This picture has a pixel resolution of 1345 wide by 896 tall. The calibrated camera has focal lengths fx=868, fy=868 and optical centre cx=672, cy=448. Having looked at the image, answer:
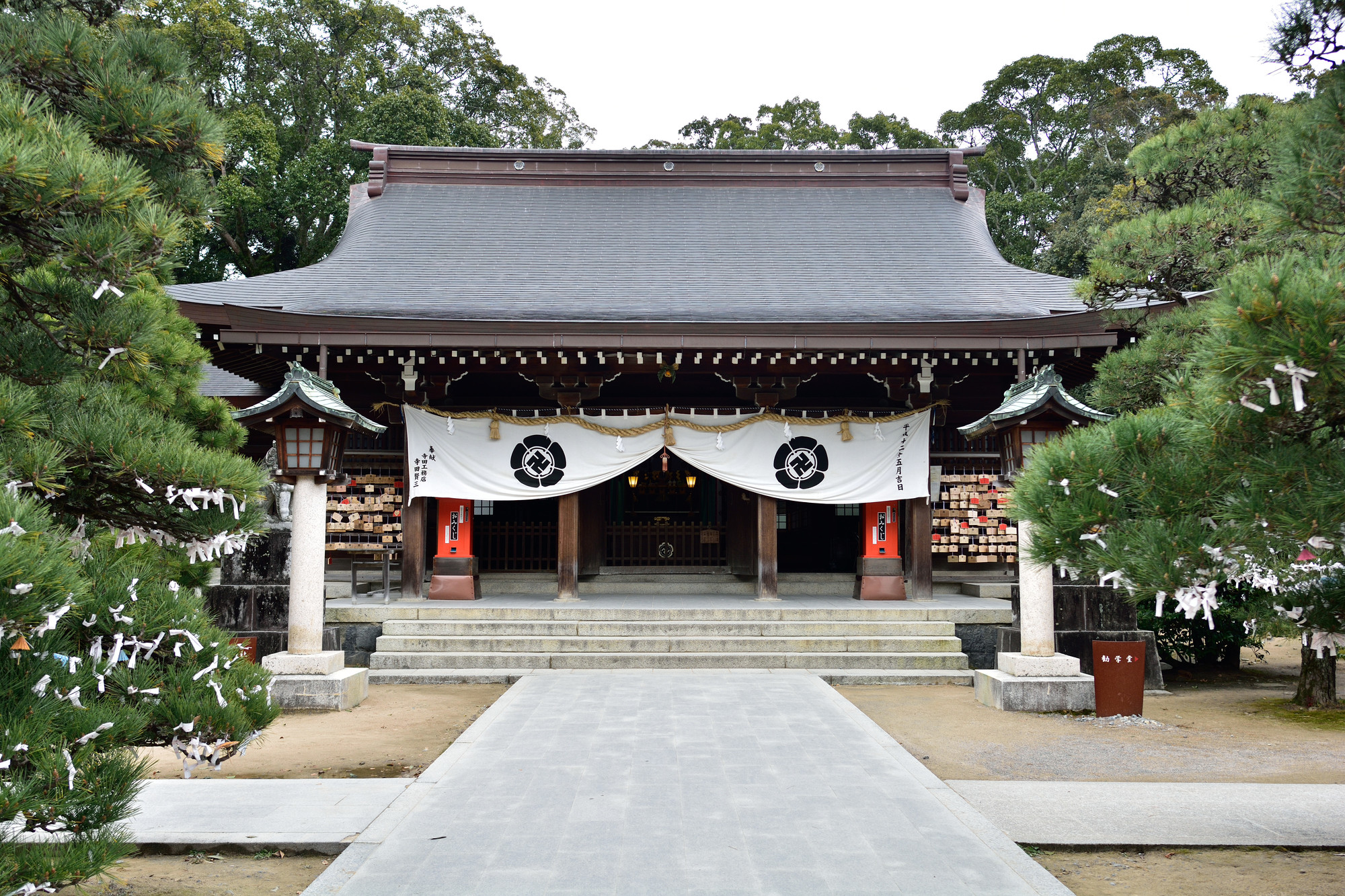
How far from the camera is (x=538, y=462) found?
11.3 m

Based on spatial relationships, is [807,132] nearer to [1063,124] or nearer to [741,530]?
[1063,124]

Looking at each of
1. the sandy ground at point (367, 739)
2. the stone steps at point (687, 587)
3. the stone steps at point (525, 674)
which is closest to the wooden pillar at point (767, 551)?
the stone steps at point (687, 587)

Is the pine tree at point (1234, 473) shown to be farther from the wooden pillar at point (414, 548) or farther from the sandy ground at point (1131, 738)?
the wooden pillar at point (414, 548)

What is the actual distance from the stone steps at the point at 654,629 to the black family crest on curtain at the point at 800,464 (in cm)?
203

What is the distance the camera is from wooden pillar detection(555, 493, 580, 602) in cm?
1140

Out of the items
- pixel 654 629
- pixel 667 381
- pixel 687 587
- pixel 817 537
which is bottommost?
pixel 654 629

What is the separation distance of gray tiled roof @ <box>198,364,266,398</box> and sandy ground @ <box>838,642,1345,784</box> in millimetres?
10164

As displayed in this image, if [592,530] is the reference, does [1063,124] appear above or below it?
above

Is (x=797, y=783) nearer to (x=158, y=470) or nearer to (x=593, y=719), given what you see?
(x=593, y=719)

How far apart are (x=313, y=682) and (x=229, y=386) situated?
25.1 feet

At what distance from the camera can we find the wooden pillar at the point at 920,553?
→ 37.4ft

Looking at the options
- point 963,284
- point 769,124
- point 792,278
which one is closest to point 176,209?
point 792,278

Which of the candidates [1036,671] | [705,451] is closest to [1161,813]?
[1036,671]

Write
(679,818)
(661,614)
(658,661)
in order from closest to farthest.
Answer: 1. (679,818)
2. (658,661)
3. (661,614)
